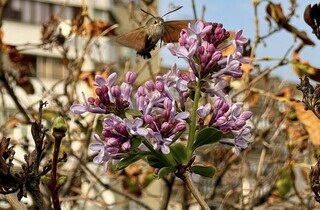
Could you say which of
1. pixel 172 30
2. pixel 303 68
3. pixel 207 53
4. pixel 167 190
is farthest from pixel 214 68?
pixel 167 190

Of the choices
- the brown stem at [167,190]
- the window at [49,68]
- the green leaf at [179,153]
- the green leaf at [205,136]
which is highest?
the green leaf at [205,136]

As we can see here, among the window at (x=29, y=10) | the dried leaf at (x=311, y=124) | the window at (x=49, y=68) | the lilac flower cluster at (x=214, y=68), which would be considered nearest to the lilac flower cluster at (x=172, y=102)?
the lilac flower cluster at (x=214, y=68)

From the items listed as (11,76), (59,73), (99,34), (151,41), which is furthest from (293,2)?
(59,73)

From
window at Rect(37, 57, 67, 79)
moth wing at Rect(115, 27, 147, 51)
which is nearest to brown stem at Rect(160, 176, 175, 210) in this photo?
moth wing at Rect(115, 27, 147, 51)

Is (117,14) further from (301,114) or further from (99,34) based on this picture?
(301,114)

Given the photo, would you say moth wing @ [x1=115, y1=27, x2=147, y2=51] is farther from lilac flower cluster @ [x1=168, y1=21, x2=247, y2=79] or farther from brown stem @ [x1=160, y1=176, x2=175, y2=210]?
brown stem @ [x1=160, y1=176, x2=175, y2=210]

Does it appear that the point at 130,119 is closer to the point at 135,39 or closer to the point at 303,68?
the point at 135,39

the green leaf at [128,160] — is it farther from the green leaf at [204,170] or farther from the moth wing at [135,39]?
the moth wing at [135,39]
